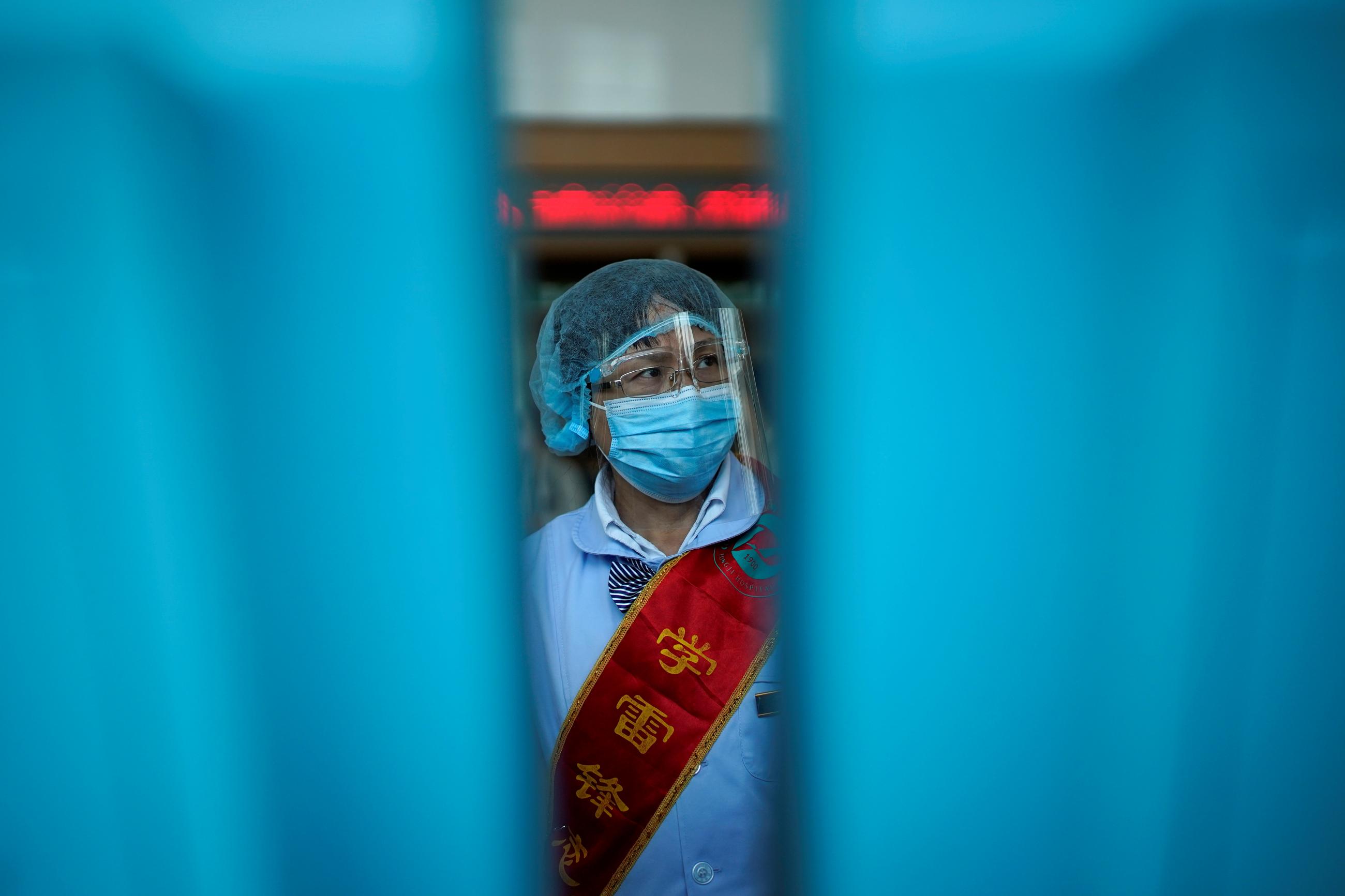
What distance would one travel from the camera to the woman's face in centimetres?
108

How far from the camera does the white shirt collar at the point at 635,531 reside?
41.3 inches

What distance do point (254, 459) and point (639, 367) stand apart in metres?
0.74

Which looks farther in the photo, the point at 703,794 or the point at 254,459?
the point at 703,794

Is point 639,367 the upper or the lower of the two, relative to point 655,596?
upper

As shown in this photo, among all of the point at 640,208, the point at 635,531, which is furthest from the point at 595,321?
the point at 640,208

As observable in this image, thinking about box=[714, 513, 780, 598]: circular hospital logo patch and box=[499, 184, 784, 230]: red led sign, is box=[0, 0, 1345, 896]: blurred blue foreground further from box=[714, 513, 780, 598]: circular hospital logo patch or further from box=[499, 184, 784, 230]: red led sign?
box=[499, 184, 784, 230]: red led sign

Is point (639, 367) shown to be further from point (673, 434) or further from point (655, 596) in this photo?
point (655, 596)

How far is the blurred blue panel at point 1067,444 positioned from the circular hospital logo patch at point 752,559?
0.60 meters

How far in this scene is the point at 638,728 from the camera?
0.94 m

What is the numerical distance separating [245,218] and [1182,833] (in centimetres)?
70

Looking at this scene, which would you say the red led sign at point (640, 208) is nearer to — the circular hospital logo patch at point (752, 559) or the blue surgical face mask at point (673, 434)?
the blue surgical face mask at point (673, 434)

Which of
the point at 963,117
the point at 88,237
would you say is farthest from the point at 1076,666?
the point at 88,237

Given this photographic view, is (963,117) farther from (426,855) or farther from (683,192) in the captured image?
(683,192)

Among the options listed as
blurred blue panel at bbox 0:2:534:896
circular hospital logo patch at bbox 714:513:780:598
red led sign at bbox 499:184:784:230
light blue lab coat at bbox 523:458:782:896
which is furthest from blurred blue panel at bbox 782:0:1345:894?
red led sign at bbox 499:184:784:230
